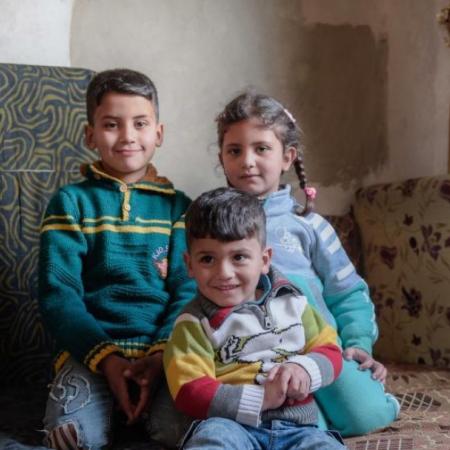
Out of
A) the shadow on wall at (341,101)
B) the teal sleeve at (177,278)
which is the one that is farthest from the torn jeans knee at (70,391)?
the shadow on wall at (341,101)

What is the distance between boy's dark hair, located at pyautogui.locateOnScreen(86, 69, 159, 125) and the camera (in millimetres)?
1753

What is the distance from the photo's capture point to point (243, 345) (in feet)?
4.63

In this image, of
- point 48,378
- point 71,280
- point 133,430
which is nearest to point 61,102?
point 71,280

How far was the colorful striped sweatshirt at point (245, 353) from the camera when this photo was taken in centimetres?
134

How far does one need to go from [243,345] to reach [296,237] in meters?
0.48

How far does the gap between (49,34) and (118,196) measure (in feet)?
2.36

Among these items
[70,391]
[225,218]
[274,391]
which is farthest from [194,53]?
[274,391]

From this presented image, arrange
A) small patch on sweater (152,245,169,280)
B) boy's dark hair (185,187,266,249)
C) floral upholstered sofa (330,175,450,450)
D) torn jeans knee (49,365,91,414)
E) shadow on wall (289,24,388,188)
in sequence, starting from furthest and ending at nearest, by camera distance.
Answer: shadow on wall (289,24,388,188) → floral upholstered sofa (330,175,450,450) → small patch on sweater (152,245,169,280) → torn jeans knee (49,365,91,414) → boy's dark hair (185,187,266,249)

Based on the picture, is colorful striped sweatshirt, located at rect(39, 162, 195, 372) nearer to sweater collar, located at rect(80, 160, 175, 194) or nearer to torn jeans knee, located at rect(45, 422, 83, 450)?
sweater collar, located at rect(80, 160, 175, 194)

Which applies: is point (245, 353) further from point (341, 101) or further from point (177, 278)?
point (341, 101)

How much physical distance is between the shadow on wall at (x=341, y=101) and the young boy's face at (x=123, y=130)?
94 cm

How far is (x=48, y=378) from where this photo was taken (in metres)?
1.98

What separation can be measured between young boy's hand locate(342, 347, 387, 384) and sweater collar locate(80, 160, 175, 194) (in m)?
0.58

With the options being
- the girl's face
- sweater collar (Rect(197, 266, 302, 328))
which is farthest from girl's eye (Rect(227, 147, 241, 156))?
sweater collar (Rect(197, 266, 302, 328))
